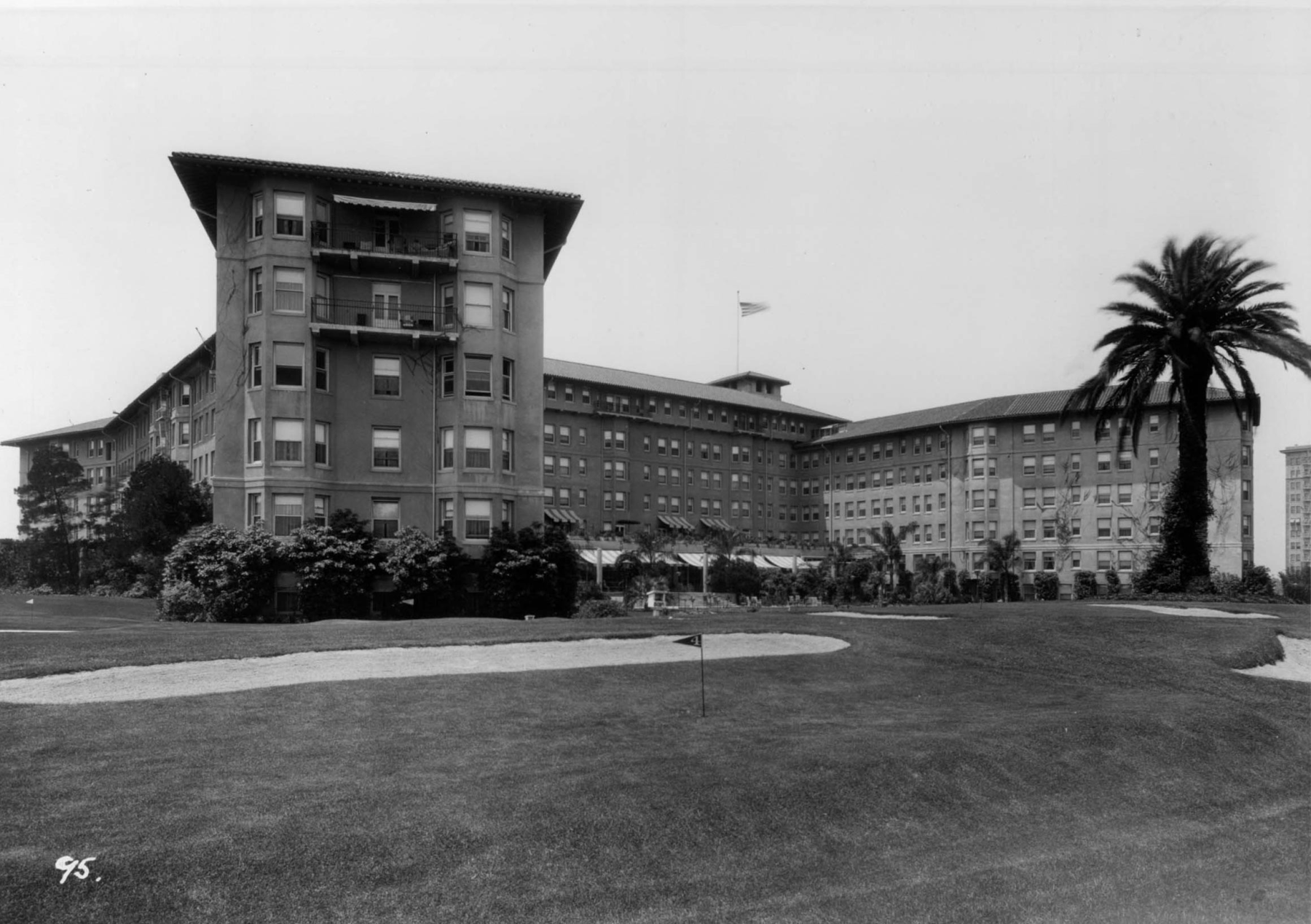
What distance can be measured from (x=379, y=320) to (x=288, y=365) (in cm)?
434

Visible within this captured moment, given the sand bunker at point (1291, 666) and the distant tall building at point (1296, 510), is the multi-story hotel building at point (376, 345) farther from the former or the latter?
the distant tall building at point (1296, 510)

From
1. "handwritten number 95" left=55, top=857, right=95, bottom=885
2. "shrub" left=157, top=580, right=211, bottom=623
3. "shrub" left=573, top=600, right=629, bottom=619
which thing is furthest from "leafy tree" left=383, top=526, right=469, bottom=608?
"handwritten number 95" left=55, top=857, right=95, bottom=885

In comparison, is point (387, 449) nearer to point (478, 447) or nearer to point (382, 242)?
point (478, 447)

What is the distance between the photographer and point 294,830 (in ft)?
32.5

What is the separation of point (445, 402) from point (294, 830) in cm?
3467

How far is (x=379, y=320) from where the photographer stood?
1710 inches

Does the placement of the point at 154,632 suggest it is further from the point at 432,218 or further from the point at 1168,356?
the point at 1168,356

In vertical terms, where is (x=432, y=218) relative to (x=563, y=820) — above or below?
above

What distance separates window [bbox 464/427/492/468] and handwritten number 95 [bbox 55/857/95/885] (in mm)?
34253

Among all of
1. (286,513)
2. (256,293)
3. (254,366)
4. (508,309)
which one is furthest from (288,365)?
(508,309)

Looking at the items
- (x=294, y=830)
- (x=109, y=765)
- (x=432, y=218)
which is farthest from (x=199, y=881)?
(x=432, y=218)

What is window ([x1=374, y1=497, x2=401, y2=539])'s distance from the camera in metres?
42.8

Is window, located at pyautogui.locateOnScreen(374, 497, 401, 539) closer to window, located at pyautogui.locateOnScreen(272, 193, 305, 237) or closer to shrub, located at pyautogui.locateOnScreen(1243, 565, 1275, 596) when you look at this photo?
window, located at pyautogui.locateOnScreen(272, 193, 305, 237)

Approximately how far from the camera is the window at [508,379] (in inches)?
1740
